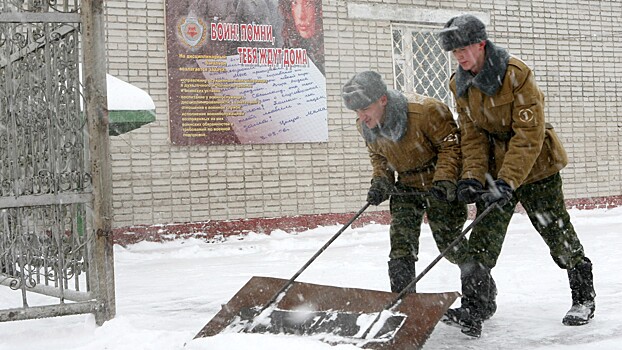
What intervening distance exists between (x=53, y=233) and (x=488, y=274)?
2704mm

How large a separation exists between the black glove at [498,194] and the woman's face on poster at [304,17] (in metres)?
7.72

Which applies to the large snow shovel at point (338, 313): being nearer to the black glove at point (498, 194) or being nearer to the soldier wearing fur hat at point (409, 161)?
the black glove at point (498, 194)

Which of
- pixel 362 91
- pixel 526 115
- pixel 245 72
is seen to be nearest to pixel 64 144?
pixel 362 91

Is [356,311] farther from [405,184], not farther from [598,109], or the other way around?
[598,109]

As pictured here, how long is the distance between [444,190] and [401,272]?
0.62 meters

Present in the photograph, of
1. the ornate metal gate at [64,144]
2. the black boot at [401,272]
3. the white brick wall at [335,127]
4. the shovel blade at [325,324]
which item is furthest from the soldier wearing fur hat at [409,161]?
the white brick wall at [335,127]

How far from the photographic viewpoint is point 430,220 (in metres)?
4.93

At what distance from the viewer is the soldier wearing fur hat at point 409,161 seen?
14.9 ft

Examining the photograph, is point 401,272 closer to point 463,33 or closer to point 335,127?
point 463,33

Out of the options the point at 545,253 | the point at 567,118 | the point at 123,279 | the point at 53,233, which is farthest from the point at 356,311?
the point at 567,118

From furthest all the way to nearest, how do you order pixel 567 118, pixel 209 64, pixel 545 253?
pixel 567 118
pixel 209 64
pixel 545 253

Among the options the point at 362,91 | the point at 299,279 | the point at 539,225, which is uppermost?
the point at 362,91

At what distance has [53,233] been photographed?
4965mm

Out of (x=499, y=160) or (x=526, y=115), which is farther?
(x=499, y=160)
